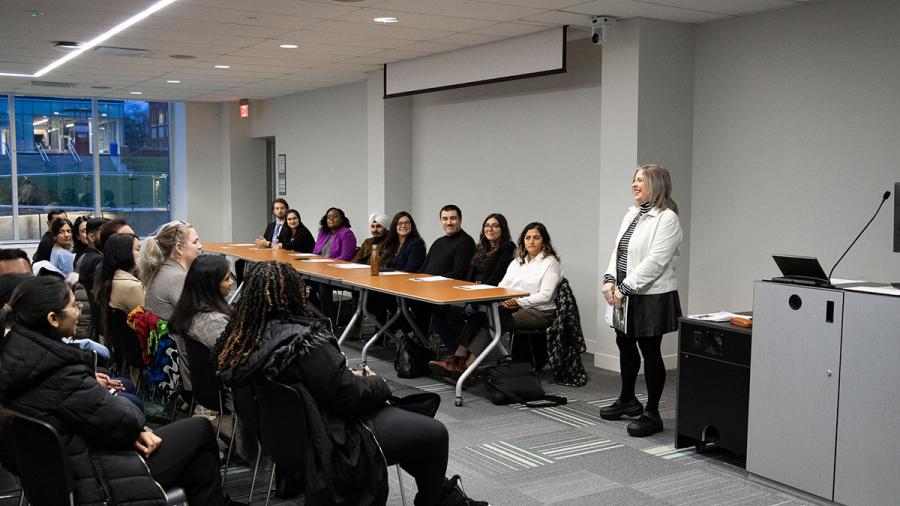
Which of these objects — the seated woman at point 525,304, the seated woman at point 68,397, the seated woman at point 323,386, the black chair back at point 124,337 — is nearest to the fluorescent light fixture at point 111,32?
the black chair back at point 124,337

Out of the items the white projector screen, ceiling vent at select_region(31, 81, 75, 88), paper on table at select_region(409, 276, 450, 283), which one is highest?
ceiling vent at select_region(31, 81, 75, 88)

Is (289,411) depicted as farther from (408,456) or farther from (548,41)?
(548,41)

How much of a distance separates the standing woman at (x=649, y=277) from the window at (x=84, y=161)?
11060 millimetres

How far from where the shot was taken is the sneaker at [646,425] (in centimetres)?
484

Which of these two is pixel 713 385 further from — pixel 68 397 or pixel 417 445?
pixel 68 397

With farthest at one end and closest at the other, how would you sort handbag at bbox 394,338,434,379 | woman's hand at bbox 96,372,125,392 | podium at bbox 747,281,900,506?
handbag at bbox 394,338,434,379 → woman's hand at bbox 96,372,125,392 → podium at bbox 747,281,900,506

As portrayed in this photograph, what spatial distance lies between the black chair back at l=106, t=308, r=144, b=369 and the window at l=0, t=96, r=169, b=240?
976 centimetres

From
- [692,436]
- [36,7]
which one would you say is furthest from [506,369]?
[36,7]

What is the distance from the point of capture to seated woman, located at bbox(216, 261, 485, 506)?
300 centimetres

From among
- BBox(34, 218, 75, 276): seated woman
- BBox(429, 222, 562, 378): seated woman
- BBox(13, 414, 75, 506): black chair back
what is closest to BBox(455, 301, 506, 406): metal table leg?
BBox(429, 222, 562, 378): seated woman

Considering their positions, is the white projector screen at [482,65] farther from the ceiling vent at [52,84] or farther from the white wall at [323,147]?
the ceiling vent at [52,84]

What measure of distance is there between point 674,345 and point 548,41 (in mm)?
2655

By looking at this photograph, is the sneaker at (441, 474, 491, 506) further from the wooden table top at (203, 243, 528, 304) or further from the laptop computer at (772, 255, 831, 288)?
the wooden table top at (203, 243, 528, 304)

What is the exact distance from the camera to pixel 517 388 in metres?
5.61
